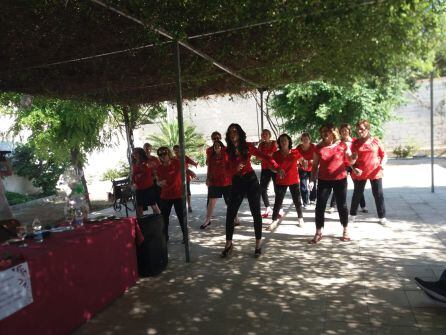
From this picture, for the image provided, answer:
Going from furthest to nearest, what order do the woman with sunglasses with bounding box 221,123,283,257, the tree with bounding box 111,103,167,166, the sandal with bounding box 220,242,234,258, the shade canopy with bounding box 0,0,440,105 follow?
the tree with bounding box 111,103,167,166
the sandal with bounding box 220,242,234,258
the woman with sunglasses with bounding box 221,123,283,257
the shade canopy with bounding box 0,0,440,105

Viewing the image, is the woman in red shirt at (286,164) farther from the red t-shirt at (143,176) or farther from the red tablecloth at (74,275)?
the red tablecloth at (74,275)

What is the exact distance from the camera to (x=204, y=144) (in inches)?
898

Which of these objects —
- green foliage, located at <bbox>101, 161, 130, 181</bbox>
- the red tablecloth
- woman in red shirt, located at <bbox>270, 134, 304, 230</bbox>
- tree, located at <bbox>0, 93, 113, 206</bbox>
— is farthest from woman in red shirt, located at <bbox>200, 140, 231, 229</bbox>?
green foliage, located at <bbox>101, 161, 130, 181</bbox>

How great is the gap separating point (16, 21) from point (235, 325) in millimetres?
3825

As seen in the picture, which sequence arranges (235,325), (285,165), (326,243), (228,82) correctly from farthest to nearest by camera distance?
(228,82), (285,165), (326,243), (235,325)

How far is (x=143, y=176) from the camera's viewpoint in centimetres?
732

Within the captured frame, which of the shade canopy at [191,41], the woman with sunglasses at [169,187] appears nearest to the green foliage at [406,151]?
the shade canopy at [191,41]

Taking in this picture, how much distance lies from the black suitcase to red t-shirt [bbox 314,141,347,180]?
7.86 ft

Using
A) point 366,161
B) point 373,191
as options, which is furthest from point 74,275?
point 373,191

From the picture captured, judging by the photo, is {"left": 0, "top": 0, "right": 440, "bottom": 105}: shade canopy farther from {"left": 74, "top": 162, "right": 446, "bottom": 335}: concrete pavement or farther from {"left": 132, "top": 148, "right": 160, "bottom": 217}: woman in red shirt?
{"left": 74, "top": 162, "right": 446, "bottom": 335}: concrete pavement

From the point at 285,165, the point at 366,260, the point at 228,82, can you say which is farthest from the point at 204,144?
the point at 366,260

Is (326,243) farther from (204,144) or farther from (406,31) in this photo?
(204,144)

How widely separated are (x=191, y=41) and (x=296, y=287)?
3516 mm

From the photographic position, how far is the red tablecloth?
3.21 m
